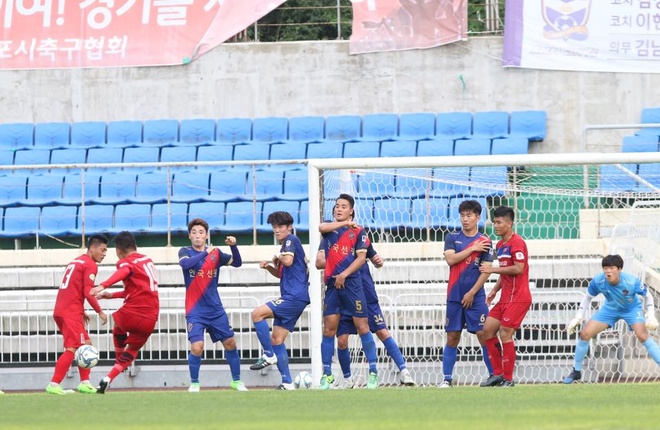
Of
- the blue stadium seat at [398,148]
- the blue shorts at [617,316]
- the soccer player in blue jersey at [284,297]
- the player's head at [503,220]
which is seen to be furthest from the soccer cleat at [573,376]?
the blue stadium seat at [398,148]

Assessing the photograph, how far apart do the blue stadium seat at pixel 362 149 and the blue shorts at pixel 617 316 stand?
634cm

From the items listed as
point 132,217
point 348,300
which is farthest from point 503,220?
point 132,217

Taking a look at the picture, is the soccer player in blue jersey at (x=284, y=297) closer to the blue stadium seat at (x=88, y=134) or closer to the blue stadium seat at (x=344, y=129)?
the blue stadium seat at (x=344, y=129)

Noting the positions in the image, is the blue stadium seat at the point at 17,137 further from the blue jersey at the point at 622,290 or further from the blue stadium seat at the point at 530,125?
the blue jersey at the point at 622,290

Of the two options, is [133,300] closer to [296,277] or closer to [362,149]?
[296,277]

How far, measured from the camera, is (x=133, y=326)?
A: 12.1 m

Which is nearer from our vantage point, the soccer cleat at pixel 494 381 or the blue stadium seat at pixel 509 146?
the soccer cleat at pixel 494 381

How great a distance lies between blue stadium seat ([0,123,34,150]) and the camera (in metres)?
20.3

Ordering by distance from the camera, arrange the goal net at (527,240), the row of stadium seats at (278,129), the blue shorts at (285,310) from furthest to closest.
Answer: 1. the row of stadium seats at (278,129)
2. the goal net at (527,240)
3. the blue shorts at (285,310)

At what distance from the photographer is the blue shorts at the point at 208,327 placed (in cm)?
1228

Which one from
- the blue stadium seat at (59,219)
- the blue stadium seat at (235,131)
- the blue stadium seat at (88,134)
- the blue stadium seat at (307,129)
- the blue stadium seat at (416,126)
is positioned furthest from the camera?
the blue stadium seat at (88,134)

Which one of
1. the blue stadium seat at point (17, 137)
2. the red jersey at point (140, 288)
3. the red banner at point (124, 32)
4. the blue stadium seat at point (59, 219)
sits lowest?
the red jersey at point (140, 288)

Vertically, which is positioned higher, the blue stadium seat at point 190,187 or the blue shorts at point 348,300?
the blue stadium seat at point 190,187

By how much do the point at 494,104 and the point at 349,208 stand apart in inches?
334
